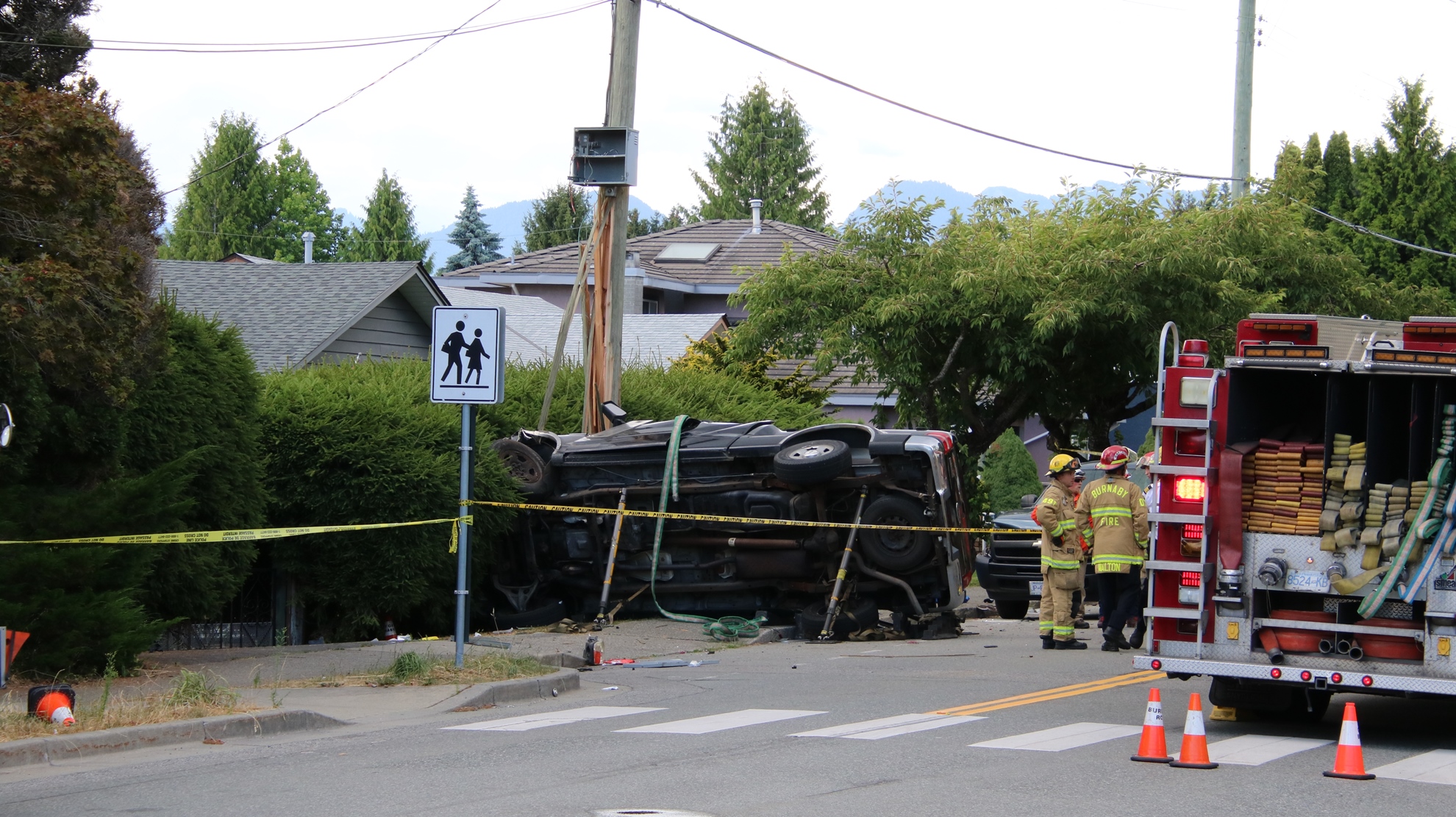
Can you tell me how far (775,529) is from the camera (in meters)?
14.8

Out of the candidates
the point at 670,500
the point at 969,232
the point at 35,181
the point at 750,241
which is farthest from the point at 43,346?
the point at 750,241

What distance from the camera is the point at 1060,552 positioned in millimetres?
13953

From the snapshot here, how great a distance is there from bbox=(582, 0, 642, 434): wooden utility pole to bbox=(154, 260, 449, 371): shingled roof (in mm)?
6806

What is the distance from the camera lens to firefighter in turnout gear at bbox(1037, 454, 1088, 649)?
45.6 feet

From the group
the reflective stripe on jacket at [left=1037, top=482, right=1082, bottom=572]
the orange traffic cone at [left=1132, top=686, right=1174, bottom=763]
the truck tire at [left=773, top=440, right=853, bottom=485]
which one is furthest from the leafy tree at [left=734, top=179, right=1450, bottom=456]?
the orange traffic cone at [left=1132, top=686, right=1174, bottom=763]

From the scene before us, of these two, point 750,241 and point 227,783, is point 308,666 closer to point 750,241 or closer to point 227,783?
point 227,783

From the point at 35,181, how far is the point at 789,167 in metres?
59.5

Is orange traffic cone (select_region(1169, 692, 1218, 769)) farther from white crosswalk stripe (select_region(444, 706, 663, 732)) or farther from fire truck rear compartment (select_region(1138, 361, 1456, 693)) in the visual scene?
white crosswalk stripe (select_region(444, 706, 663, 732))

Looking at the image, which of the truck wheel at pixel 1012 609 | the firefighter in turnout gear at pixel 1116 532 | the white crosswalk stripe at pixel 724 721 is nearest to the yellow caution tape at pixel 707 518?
the firefighter in turnout gear at pixel 1116 532

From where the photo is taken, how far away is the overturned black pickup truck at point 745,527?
14.4m

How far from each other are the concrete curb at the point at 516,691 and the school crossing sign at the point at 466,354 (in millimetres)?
2054

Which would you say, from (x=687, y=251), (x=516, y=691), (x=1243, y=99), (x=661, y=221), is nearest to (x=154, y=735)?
(x=516, y=691)

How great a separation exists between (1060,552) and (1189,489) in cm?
470

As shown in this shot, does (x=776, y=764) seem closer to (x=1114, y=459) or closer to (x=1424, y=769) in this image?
(x=1424, y=769)
